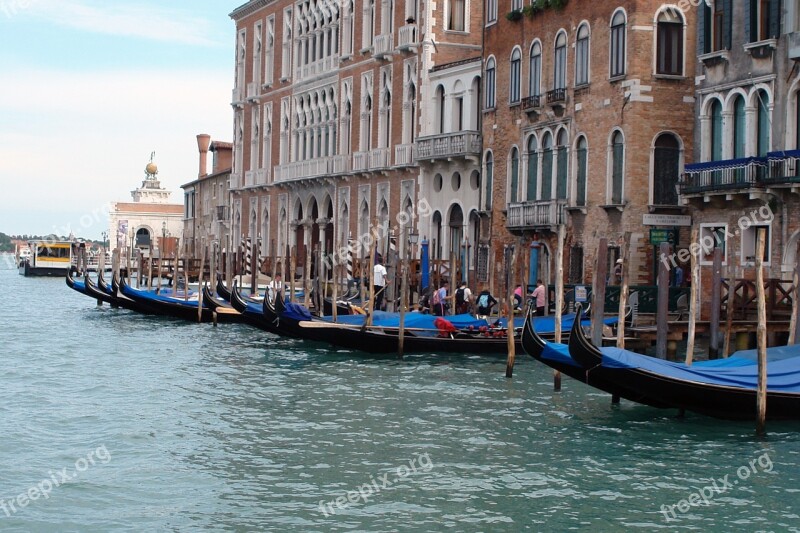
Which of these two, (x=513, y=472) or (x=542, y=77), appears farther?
(x=542, y=77)

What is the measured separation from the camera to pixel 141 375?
16047mm

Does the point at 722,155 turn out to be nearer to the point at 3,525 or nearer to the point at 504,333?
the point at 504,333

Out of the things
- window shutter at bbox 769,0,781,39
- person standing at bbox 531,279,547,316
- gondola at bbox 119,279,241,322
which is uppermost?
window shutter at bbox 769,0,781,39

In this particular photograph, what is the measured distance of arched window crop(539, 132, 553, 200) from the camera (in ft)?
73.0

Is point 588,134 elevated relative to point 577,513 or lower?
elevated

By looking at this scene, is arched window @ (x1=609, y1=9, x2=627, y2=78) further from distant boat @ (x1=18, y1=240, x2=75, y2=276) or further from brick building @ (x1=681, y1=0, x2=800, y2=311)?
distant boat @ (x1=18, y1=240, x2=75, y2=276)

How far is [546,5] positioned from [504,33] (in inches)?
75.5

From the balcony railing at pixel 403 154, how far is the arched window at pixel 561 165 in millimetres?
6611

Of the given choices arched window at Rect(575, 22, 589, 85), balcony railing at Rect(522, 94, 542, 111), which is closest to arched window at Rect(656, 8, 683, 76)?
arched window at Rect(575, 22, 589, 85)

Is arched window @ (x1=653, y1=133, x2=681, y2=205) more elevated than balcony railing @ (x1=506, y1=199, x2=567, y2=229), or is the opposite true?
arched window @ (x1=653, y1=133, x2=681, y2=205)

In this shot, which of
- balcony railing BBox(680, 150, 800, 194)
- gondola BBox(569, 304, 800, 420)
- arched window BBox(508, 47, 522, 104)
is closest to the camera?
gondola BBox(569, 304, 800, 420)

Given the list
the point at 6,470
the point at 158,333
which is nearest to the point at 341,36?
the point at 158,333

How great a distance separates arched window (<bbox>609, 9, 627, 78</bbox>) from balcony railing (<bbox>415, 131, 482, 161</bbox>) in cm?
527

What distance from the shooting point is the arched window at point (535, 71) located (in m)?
22.7
